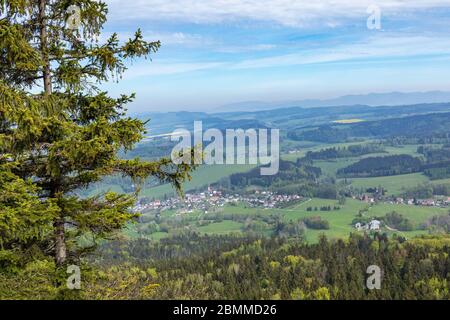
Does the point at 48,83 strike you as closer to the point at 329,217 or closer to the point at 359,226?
the point at 359,226

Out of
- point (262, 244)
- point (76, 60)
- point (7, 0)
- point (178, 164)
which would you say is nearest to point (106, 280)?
point (178, 164)

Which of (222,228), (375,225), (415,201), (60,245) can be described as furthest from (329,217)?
(60,245)

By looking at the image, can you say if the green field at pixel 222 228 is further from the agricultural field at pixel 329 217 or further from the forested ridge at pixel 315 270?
the forested ridge at pixel 315 270

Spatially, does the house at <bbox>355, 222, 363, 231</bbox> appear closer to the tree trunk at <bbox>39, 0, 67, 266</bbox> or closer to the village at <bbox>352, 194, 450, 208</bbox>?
the village at <bbox>352, 194, 450, 208</bbox>

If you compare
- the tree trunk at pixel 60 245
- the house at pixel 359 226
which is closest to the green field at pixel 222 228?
the house at pixel 359 226

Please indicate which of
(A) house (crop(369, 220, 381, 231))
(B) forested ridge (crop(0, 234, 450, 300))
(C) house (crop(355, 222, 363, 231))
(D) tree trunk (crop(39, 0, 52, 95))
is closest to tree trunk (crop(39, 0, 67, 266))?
(D) tree trunk (crop(39, 0, 52, 95))
